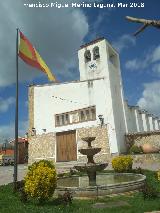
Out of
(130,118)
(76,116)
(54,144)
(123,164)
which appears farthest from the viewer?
(130,118)

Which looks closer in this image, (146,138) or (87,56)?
(146,138)

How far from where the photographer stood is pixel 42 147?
95.9ft

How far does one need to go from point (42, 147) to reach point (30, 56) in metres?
15.9

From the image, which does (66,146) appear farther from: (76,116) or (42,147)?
(76,116)

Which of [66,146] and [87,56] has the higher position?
[87,56]

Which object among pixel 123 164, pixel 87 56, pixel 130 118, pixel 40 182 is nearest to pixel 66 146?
pixel 130 118

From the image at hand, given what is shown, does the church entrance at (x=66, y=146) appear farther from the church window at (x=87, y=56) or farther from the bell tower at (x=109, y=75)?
the church window at (x=87, y=56)

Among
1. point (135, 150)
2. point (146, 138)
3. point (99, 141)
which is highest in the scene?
point (146, 138)

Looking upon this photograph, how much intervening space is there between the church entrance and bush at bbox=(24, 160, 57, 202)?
18.6 m

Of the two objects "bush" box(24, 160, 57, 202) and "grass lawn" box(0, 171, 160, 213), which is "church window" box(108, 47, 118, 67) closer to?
"grass lawn" box(0, 171, 160, 213)

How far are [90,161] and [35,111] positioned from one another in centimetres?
1870

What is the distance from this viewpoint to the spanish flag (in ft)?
47.2

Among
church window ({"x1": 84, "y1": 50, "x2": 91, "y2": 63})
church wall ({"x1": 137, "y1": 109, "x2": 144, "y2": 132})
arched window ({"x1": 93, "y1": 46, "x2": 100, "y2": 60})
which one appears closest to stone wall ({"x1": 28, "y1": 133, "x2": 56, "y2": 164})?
church window ({"x1": 84, "y1": 50, "x2": 91, "y2": 63})

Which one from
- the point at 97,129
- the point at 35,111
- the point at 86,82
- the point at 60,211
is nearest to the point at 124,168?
the point at 60,211
